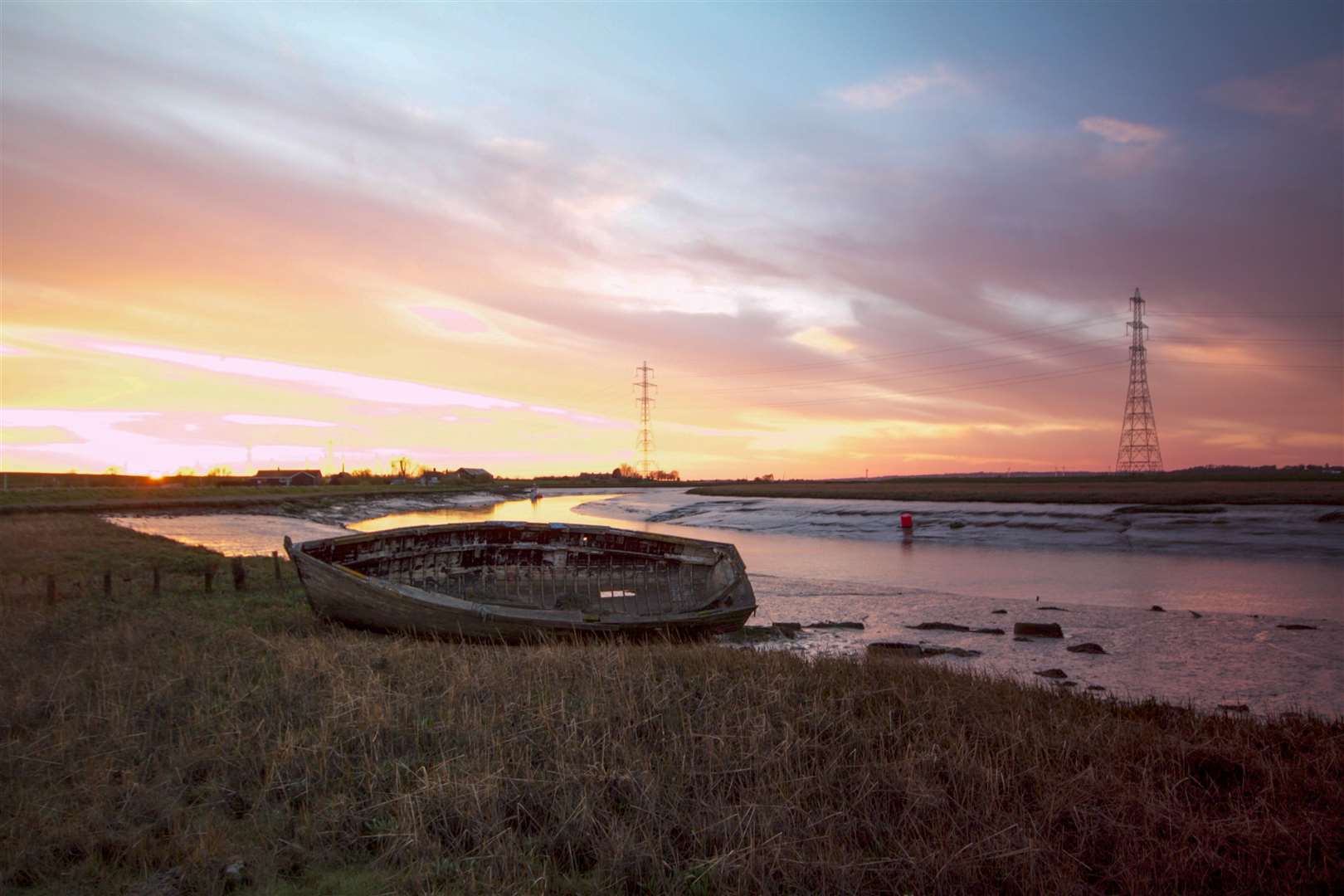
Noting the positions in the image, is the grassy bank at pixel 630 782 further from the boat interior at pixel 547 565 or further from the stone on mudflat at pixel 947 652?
the boat interior at pixel 547 565

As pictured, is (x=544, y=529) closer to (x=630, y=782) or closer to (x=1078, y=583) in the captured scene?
(x=630, y=782)

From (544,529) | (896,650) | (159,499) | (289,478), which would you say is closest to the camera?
(896,650)

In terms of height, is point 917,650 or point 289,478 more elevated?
point 289,478

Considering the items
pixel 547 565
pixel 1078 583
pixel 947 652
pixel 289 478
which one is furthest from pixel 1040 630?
pixel 289 478

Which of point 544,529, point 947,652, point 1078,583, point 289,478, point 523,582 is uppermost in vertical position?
point 289,478

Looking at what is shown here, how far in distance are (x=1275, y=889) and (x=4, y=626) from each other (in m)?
15.1

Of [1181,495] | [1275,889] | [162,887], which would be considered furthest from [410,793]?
[1181,495]

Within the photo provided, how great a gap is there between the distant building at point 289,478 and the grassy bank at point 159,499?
64.9ft

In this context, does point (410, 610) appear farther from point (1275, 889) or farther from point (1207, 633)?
point (1207, 633)

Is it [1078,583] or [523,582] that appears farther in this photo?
[1078,583]

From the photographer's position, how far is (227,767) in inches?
255

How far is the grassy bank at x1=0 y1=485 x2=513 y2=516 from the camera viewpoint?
4050cm

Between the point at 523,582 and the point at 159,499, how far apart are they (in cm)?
4305

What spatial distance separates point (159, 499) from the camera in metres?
48.3
